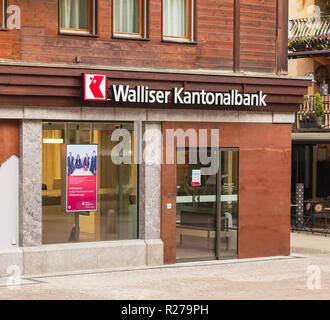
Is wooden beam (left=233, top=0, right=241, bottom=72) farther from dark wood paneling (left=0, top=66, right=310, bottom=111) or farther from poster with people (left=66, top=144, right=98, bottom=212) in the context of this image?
poster with people (left=66, top=144, right=98, bottom=212)

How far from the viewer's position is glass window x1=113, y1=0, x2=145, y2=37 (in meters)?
15.6

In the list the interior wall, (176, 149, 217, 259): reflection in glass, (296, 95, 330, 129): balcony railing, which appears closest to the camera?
the interior wall

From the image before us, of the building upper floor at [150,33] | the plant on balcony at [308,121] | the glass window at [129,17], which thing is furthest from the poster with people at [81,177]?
the plant on balcony at [308,121]

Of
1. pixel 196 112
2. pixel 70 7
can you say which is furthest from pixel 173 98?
pixel 70 7

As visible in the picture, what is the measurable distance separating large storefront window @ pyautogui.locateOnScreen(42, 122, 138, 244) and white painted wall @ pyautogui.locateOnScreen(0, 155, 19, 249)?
0.58 meters

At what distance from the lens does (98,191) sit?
51.1 feet

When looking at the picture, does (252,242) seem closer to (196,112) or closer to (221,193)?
(221,193)

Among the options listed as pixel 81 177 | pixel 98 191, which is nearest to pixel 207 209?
pixel 98 191

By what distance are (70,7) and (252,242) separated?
21.3 feet

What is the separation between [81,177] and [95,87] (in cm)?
185

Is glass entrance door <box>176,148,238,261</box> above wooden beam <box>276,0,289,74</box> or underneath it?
underneath

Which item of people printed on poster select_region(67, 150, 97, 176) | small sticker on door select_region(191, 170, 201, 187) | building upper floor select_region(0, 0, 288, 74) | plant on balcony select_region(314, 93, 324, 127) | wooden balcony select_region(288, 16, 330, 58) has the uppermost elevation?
wooden balcony select_region(288, 16, 330, 58)

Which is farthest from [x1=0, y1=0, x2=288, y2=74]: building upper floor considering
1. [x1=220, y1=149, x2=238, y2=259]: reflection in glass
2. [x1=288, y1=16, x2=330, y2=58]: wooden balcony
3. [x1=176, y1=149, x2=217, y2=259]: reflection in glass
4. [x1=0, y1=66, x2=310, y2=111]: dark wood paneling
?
[x1=288, y1=16, x2=330, y2=58]: wooden balcony

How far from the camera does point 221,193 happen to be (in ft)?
54.9
